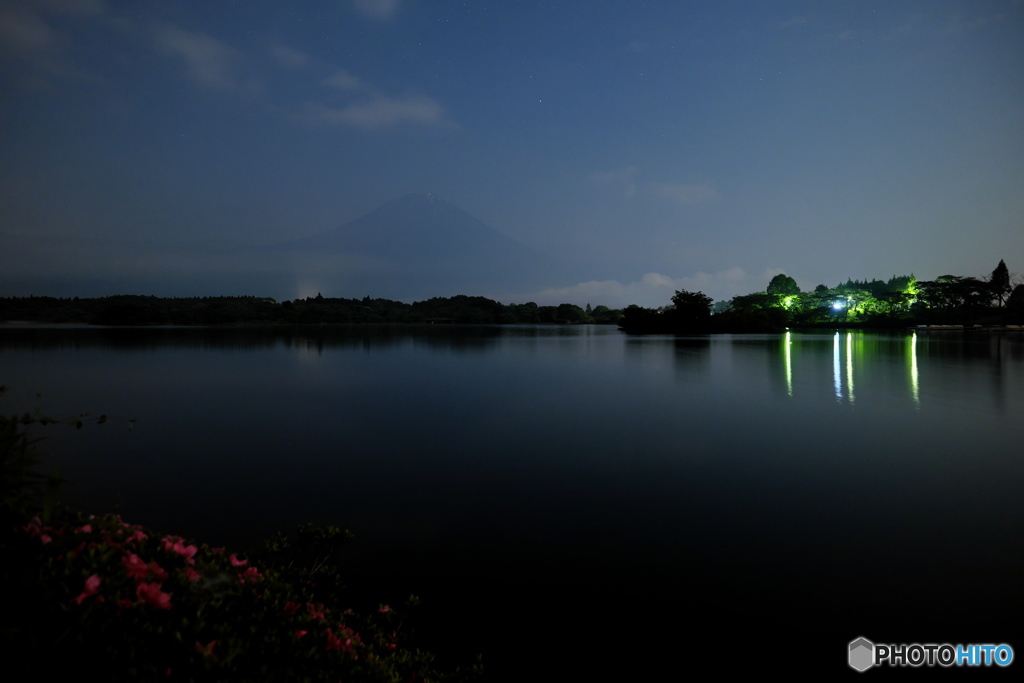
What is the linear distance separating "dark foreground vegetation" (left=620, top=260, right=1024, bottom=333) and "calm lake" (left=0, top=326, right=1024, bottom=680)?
5426cm

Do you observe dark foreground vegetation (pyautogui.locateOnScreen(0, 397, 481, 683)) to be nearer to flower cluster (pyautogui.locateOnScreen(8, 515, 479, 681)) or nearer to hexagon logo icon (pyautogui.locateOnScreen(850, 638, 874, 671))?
flower cluster (pyautogui.locateOnScreen(8, 515, 479, 681))

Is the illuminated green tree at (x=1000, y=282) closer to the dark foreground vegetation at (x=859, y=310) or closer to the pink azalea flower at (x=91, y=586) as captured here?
the dark foreground vegetation at (x=859, y=310)

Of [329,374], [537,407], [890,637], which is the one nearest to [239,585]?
[890,637]

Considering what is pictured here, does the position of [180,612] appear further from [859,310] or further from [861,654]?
[859,310]

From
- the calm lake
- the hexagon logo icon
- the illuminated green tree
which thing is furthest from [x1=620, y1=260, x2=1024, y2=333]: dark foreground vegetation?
the hexagon logo icon

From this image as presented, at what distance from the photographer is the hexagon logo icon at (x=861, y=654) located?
321cm

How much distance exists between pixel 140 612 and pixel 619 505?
466 cm

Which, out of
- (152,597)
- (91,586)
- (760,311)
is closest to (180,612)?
(152,597)

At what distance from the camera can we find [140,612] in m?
1.68

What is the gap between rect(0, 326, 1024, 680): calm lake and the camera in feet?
11.4

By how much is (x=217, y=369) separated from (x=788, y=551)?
67.6ft

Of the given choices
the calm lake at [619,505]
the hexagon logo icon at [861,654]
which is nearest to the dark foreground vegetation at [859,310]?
the calm lake at [619,505]

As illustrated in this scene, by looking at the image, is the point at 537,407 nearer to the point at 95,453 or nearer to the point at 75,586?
the point at 95,453

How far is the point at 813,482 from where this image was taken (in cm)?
637
